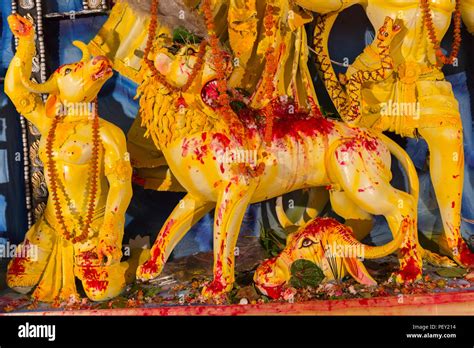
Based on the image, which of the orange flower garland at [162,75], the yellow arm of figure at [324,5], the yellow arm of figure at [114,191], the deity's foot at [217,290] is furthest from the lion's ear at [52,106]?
the yellow arm of figure at [324,5]

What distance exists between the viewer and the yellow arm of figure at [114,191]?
3189 millimetres

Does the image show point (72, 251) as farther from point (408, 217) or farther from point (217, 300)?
point (408, 217)

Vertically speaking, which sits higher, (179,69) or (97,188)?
(179,69)

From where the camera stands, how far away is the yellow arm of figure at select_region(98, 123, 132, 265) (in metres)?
3.19

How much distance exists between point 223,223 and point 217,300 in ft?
0.95

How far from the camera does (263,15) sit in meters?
3.42

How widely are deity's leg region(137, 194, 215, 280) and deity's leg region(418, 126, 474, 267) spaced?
964mm

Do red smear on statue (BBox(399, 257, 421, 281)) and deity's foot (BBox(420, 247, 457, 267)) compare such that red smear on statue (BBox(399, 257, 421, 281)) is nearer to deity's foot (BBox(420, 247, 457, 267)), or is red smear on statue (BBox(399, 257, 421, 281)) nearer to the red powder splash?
deity's foot (BBox(420, 247, 457, 267))

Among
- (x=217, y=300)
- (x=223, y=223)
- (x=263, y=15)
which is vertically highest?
(x=263, y=15)

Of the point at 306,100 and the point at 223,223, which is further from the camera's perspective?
the point at 306,100

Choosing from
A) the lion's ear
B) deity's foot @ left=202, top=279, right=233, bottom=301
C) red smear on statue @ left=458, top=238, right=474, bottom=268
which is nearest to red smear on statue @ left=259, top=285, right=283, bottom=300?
deity's foot @ left=202, top=279, right=233, bottom=301

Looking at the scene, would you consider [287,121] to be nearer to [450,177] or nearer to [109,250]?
[450,177]

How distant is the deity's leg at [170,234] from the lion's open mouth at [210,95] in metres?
0.40

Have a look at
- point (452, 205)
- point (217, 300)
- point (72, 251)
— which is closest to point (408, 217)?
point (452, 205)
